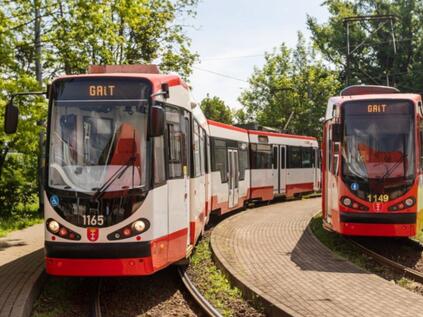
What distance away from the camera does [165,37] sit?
108 ft

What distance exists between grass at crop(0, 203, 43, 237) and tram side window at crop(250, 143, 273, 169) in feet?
27.6

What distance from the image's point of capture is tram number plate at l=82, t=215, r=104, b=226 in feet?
28.0

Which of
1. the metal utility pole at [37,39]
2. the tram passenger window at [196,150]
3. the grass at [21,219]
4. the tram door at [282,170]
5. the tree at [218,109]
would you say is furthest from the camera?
the tree at [218,109]

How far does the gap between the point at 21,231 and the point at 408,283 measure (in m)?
11.7

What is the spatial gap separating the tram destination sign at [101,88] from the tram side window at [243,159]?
13766 mm

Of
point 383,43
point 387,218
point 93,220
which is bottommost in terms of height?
point 387,218

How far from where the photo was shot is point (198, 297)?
357 inches

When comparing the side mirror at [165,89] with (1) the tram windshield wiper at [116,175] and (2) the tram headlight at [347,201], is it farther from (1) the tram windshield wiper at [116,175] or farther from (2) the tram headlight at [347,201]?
(2) the tram headlight at [347,201]

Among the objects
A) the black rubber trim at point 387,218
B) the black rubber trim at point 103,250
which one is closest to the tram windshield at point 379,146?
the black rubber trim at point 387,218

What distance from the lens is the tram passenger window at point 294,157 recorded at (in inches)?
1159

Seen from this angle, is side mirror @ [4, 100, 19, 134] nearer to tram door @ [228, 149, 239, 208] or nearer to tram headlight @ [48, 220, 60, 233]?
tram headlight @ [48, 220, 60, 233]

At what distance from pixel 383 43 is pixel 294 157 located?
20.7 meters

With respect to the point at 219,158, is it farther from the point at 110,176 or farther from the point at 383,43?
the point at 383,43

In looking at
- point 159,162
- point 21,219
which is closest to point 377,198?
point 159,162
